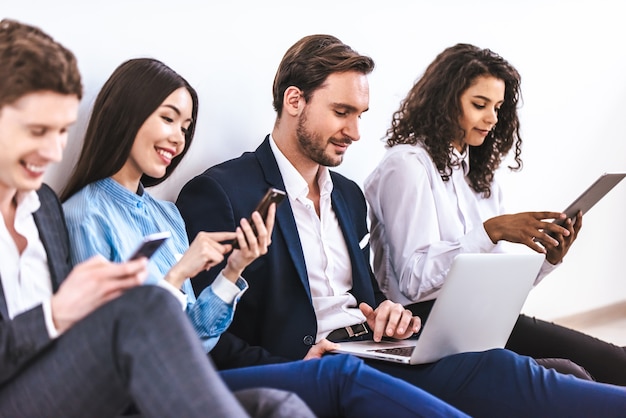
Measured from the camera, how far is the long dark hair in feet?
6.23

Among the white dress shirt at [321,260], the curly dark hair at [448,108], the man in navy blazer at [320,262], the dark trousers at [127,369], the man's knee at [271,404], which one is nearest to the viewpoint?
the dark trousers at [127,369]

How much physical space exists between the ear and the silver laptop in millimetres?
Answer: 637

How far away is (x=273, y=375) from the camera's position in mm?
1782

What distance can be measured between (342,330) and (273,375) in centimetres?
52

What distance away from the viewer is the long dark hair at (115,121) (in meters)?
1.90

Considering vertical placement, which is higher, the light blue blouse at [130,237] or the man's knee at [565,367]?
the light blue blouse at [130,237]

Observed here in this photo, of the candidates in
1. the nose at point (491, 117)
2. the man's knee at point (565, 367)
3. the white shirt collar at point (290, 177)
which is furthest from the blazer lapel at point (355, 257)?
the nose at point (491, 117)

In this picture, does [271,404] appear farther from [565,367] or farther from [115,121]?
[565,367]

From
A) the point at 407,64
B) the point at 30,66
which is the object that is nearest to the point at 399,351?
the point at 30,66

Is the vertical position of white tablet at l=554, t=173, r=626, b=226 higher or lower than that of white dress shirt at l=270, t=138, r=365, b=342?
higher

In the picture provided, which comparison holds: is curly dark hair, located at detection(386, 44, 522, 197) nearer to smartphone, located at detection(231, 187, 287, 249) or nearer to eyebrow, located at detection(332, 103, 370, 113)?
eyebrow, located at detection(332, 103, 370, 113)

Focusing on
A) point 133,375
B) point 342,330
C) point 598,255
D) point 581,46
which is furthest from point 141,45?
point 598,255

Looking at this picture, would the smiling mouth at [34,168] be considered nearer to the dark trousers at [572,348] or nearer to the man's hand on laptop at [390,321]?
the man's hand on laptop at [390,321]

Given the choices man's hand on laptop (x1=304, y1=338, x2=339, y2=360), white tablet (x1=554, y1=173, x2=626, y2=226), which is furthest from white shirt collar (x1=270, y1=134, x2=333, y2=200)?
white tablet (x1=554, y1=173, x2=626, y2=226)
